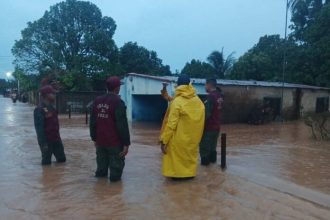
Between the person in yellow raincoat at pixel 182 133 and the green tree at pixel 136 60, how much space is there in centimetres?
3383

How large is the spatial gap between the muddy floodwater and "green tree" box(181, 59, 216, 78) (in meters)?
32.1

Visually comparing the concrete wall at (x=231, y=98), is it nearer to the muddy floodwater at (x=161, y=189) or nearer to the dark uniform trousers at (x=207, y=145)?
the muddy floodwater at (x=161, y=189)

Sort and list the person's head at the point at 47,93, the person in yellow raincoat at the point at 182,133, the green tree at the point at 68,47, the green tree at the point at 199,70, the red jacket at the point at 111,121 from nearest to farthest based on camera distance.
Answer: the red jacket at the point at 111,121
the person in yellow raincoat at the point at 182,133
the person's head at the point at 47,93
the green tree at the point at 68,47
the green tree at the point at 199,70

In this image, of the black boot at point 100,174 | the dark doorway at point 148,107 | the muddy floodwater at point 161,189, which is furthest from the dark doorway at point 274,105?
the black boot at point 100,174

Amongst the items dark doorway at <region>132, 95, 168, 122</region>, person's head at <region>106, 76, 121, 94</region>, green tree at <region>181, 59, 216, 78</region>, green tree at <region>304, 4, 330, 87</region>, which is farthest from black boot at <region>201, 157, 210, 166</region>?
green tree at <region>181, 59, 216, 78</region>

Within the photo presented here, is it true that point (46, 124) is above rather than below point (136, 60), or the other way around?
below

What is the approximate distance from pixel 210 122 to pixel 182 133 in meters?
1.73

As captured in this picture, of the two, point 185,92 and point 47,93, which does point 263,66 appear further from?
point 185,92

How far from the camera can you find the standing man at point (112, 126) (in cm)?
718

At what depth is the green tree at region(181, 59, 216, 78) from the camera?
43375 millimetres

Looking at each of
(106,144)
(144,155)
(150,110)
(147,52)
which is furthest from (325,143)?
(147,52)

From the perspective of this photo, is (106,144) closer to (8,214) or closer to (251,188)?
(8,214)

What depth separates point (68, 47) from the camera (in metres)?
39.4

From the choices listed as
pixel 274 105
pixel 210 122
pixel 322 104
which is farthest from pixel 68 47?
pixel 210 122
